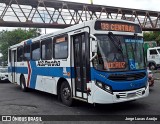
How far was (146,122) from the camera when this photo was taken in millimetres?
6902

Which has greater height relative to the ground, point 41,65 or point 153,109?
point 41,65

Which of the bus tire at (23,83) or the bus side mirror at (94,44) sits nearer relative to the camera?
the bus side mirror at (94,44)

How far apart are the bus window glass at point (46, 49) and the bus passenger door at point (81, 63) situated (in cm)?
208

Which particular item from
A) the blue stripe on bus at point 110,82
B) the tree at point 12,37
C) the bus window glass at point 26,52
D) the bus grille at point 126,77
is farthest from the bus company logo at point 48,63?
the tree at point 12,37

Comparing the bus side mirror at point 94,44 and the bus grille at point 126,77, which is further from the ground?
the bus side mirror at point 94,44

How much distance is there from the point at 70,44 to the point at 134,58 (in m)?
2.27

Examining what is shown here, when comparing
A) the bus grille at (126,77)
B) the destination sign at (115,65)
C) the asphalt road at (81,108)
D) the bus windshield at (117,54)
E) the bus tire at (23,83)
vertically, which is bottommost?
the asphalt road at (81,108)

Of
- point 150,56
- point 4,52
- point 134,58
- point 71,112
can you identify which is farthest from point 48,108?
point 4,52

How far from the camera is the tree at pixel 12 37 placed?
41938mm

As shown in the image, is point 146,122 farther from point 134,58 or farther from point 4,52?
point 4,52

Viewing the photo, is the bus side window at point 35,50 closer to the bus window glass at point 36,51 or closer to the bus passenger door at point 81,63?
the bus window glass at point 36,51

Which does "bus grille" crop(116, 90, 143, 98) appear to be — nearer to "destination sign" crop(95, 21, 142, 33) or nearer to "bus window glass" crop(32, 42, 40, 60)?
"destination sign" crop(95, 21, 142, 33)

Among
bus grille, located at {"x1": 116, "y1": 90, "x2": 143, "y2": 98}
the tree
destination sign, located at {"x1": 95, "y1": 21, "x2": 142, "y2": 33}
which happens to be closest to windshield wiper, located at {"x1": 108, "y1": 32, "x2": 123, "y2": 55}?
destination sign, located at {"x1": 95, "y1": 21, "x2": 142, "y2": 33}

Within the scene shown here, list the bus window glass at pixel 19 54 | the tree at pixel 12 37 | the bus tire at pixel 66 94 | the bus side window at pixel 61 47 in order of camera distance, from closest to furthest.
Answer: the bus tire at pixel 66 94
the bus side window at pixel 61 47
the bus window glass at pixel 19 54
the tree at pixel 12 37
